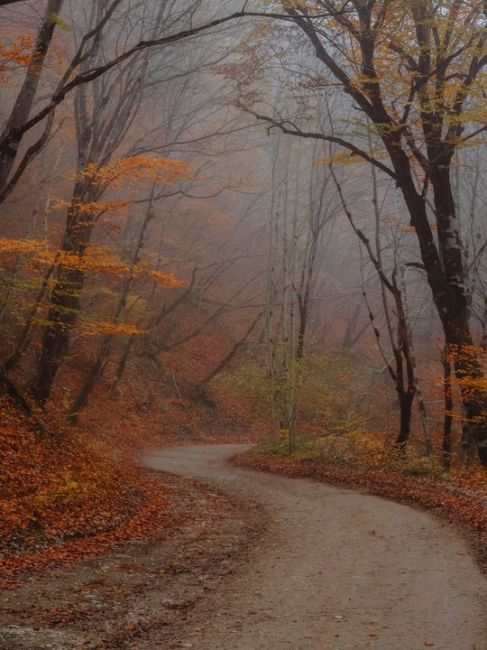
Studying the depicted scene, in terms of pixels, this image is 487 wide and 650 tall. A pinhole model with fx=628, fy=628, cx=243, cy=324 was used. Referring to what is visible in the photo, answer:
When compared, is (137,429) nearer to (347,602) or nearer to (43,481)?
(43,481)

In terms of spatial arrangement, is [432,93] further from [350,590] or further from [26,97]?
[350,590]

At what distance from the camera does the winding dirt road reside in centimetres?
461

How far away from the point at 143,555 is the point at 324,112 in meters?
16.0

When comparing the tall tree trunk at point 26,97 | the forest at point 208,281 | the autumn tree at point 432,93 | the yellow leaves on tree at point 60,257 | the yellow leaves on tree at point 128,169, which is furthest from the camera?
the yellow leaves on tree at point 128,169

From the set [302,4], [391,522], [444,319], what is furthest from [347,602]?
[302,4]

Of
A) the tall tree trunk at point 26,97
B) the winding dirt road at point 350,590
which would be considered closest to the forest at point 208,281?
the tall tree trunk at point 26,97

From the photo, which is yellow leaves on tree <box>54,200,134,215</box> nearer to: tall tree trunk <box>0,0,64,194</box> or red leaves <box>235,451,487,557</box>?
tall tree trunk <box>0,0,64,194</box>

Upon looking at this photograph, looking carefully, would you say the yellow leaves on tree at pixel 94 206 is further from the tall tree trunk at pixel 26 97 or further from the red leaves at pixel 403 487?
the red leaves at pixel 403 487

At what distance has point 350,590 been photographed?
19.3 feet

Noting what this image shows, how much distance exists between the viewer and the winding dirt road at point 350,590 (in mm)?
4609

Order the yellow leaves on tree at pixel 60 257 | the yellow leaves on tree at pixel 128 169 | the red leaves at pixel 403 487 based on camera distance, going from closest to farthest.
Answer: the red leaves at pixel 403 487, the yellow leaves on tree at pixel 60 257, the yellow leaves on tree at pixel 128 169

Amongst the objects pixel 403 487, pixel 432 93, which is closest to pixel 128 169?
pixel 432 93


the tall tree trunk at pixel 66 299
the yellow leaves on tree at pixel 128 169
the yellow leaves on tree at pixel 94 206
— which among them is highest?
the yellow leaves on tree at pixel 128 169

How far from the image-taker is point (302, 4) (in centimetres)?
1101
